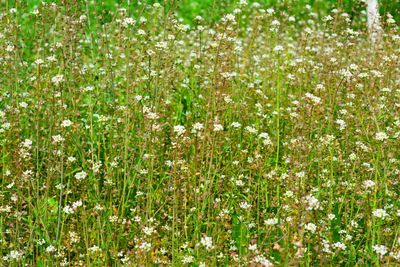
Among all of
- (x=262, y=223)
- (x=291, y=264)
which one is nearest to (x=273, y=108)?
(x=262, y=223)

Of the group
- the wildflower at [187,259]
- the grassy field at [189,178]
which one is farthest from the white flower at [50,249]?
the wildflower at [187,259]

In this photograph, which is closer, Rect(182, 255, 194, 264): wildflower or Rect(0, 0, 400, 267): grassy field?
Rect(182, 255, 194, 264): wildflower

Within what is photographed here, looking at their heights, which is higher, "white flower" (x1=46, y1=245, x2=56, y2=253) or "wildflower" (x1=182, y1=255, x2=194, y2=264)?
"white flower" (x1=46, y1=245, x2=56, y2=253)

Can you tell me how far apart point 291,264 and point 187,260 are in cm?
71

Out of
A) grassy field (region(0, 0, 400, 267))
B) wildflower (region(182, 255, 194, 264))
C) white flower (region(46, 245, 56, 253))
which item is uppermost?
grassy field (region(0, 0, 400, 267))

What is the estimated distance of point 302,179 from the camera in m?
3.57

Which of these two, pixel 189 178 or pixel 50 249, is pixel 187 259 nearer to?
pixel 189 178

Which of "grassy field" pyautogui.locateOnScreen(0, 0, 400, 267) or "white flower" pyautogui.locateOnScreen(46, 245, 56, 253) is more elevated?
"grassy field" pyautogui.locateOnScreen(0, 0, 400, 267)

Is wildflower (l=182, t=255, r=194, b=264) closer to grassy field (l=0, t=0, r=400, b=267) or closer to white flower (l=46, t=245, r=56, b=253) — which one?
grassy field (l=0, t=0, r=400, b=267)

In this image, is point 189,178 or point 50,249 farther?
point 189,178

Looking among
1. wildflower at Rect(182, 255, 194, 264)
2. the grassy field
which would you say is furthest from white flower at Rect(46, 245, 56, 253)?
wildflower at Rect(182, 255, 194, 264)

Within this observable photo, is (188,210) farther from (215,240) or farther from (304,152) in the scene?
(304,152)

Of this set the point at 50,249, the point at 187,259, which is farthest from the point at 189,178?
the point at 50,249

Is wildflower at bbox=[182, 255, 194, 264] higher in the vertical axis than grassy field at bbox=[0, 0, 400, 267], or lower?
lower
